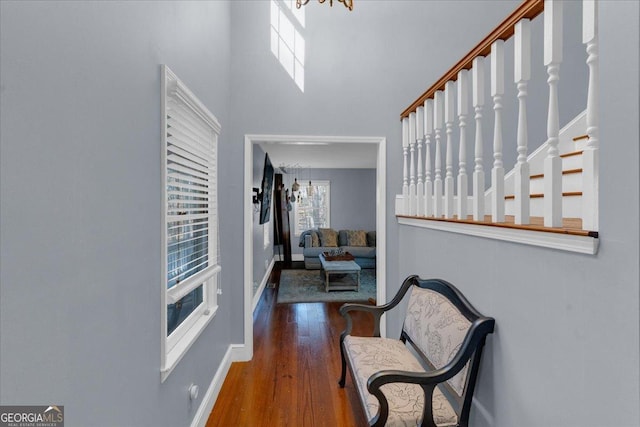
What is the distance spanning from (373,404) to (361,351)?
52cm

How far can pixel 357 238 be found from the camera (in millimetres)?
7742

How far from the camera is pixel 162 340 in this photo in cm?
145

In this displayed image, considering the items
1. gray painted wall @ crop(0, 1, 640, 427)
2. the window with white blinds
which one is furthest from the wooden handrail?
the window with white blinds

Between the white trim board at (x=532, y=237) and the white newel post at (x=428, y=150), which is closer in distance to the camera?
the white trim board at (x=532, y=237)

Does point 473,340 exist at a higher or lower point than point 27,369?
lower

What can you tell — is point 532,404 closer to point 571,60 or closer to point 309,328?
point 309,328

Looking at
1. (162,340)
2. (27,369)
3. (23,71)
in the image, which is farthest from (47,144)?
(162,340)

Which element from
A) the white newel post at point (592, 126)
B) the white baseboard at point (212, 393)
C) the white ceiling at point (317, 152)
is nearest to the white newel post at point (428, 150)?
the white newel post at point (592, 126)

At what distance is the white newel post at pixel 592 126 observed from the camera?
942mm

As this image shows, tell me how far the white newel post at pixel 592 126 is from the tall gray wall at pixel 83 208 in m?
1.44

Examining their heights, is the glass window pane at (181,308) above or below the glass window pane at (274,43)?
below

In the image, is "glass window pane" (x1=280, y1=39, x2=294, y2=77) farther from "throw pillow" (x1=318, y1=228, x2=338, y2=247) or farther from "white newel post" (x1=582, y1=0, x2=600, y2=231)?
"throw pillow" (x1=318, y1=228, x2=338, y2=247)

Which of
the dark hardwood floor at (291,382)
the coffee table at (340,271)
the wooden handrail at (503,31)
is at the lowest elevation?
the dark hardwood floor at (291,382)

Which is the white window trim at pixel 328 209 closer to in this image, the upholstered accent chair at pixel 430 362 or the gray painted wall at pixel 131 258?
the upholstered accent chair at pixel 430 362
